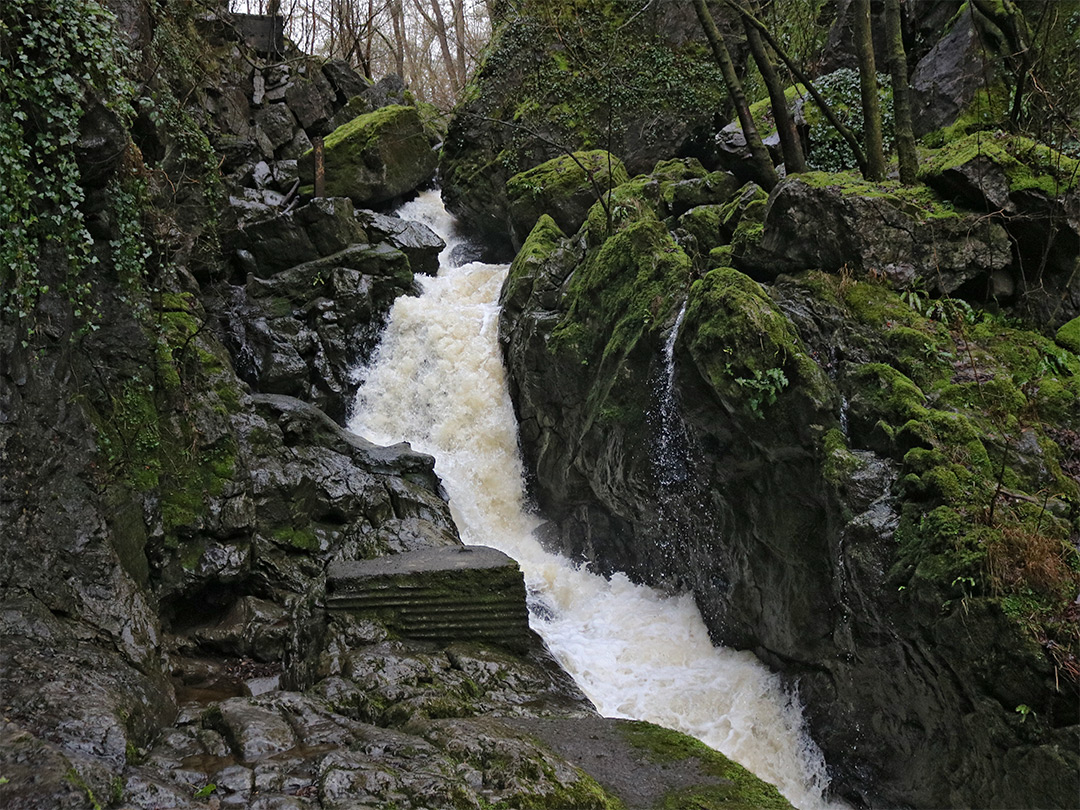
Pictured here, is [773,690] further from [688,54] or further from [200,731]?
[688,54]

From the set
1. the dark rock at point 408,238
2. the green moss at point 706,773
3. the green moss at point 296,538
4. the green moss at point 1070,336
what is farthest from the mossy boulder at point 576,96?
the green moss at point 706,773

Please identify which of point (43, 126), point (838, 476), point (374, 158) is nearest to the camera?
point (43, 126)

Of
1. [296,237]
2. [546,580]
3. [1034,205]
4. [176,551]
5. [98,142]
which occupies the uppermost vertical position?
[98,142]

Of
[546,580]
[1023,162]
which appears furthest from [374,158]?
[1023,162]

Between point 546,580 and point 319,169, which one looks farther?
point 319,169

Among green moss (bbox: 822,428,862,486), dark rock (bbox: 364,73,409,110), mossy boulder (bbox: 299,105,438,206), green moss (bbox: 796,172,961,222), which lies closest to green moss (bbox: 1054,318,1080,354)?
green moss (bbox: 796,172,961,222)

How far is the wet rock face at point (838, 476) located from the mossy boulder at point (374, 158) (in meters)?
9.84

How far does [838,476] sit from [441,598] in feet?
12.2

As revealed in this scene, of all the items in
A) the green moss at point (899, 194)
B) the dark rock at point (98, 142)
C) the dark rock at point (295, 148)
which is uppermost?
the dark rock at point (295, 148)

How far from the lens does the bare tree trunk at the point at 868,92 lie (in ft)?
28.9

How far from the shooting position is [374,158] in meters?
18.0

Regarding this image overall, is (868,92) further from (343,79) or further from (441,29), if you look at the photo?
(441,29)

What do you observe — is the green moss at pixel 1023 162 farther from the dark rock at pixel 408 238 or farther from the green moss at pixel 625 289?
the dark rock at pixel 408 238

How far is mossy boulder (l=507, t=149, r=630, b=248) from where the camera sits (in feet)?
47.9
